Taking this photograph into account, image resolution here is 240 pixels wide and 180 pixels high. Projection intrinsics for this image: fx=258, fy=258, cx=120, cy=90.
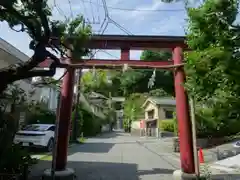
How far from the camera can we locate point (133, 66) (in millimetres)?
8211

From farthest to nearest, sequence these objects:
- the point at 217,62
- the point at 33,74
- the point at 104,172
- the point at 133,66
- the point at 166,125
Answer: the point at 166,125 < the point at 104,172 < the point at 133,66 < the point at 33,74 < the point at 217,62

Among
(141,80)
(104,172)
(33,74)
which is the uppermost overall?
(141,80)

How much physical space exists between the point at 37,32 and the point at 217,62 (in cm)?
385

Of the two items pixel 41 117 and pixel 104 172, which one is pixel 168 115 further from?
pixel 104 172

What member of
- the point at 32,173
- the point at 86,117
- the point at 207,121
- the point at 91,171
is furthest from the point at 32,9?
the point at 86,117

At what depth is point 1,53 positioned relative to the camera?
12.7 m

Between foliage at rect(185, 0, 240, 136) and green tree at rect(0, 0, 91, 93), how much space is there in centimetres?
291

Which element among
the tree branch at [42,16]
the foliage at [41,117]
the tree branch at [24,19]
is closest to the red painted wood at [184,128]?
the tree branch at [42,16]

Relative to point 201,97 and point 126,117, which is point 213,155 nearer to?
point 201,97

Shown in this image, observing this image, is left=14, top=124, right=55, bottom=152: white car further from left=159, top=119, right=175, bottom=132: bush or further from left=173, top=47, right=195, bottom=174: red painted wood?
left=159, top=119, right=175, bottom=132: bush

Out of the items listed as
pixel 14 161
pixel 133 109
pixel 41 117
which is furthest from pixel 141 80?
pixel 133 109

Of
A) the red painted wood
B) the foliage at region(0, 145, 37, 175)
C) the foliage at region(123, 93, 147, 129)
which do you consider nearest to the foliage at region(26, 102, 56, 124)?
the foliage at region(0, 145, 37, 175)

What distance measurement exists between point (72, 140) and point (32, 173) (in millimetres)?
12651

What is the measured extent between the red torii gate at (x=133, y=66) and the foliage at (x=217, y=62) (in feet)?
10.3
